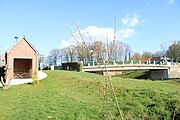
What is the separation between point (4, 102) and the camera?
13742 mm

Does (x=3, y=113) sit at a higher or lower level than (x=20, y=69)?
lower

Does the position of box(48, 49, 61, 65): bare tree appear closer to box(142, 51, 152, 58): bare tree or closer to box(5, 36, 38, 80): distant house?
box(142, 51, 152, 58): bare tree

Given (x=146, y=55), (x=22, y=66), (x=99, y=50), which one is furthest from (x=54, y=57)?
(x=99, y=50)

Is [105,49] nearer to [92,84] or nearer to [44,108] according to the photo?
[44,108]

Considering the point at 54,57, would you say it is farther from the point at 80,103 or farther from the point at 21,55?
the point at 80,103

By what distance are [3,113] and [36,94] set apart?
3.85 metres

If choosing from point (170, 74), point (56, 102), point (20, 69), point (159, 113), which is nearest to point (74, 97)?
point (56, 102)

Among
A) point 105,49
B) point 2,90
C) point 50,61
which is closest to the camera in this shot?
point 105,49

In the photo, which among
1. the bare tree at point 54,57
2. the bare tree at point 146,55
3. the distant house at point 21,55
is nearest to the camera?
the distant house at point 21,55

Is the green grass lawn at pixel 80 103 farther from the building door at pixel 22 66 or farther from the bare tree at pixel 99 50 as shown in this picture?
the building door at pixel 22 66

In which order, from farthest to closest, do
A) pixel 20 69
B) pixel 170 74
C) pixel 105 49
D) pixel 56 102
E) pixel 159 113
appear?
pixel 170 74 → pixel 20 69 → pixel 56 102 → pixel 159 113 → pixel 105 49

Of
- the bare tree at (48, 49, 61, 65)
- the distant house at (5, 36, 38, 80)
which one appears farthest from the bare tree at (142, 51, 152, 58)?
the distant house at (5, 36, 38, 80)

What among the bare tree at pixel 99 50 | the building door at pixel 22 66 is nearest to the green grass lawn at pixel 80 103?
the bare tree at pixel 99 50

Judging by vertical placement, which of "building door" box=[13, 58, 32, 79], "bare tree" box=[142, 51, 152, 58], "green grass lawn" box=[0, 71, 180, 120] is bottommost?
"green grass lawn" box=[0, 71, 180, 120]
